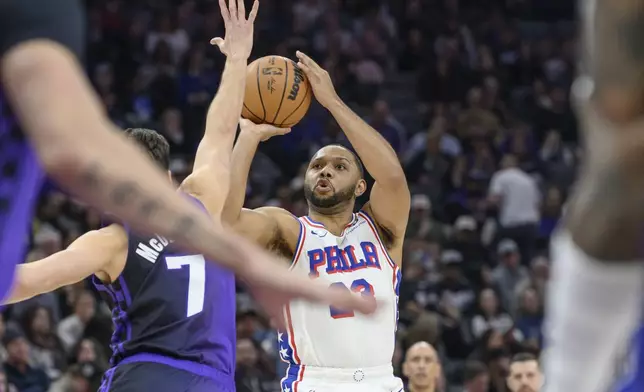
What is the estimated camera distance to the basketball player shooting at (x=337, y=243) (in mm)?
5922

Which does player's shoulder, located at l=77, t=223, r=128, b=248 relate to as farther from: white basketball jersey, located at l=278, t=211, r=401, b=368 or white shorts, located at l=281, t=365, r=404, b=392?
white shorts, located at l=281, t=365, r=404, b=392

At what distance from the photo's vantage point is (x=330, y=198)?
6.31 meters

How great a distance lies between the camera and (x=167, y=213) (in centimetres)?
226

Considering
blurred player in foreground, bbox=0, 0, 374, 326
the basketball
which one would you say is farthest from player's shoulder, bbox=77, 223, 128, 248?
blurred player in foreground, bbox=0, 0, 374, 326

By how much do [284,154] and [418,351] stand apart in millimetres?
6905

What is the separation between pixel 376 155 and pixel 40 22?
4.03 meters

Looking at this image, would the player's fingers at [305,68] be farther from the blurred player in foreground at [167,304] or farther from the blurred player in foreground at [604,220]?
the blurred player in foreground at [604,220]

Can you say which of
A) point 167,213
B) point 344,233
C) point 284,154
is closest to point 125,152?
point 167,213

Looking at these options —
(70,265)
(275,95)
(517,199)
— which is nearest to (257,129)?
(275,95)

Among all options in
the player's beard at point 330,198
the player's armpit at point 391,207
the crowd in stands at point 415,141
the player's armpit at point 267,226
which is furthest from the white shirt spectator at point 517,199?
the player's armpit at point 267,226

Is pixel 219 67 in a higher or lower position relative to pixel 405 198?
lower

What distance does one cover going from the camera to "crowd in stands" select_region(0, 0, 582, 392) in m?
11.3

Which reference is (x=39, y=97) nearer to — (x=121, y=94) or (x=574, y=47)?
(x=121, y=94)

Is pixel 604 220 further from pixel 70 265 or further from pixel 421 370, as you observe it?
pixel 421 370
